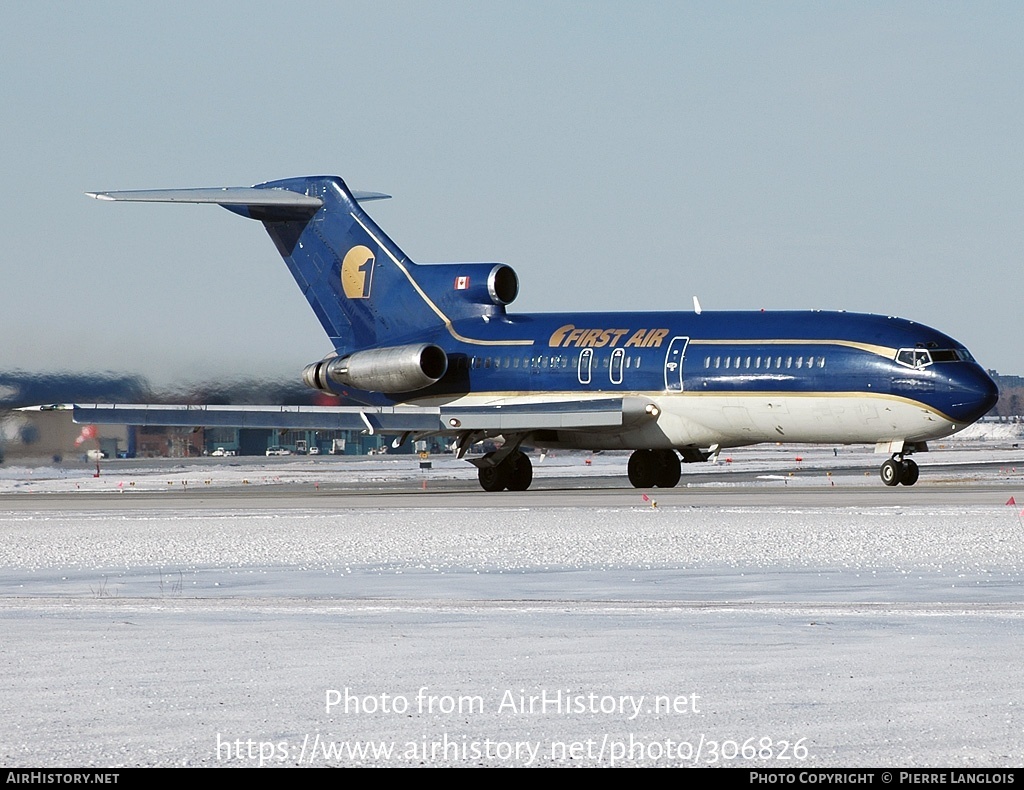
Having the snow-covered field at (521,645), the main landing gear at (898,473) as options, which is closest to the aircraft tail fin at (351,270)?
the main landing gear at (898,473)

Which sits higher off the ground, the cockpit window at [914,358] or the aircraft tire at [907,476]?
the cockpit window at [914,358]

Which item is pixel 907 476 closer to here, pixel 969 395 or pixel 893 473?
pixel 893 473

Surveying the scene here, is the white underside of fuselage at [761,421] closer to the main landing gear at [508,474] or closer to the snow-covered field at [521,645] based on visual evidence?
the main landing gear at [508,474]

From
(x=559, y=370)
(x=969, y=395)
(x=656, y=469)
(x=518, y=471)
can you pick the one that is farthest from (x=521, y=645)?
(x=518, y=471)

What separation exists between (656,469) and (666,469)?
0.27 m

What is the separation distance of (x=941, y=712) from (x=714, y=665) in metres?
2.01

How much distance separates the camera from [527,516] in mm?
26516

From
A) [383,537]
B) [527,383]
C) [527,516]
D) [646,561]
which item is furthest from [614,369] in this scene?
[646,561]

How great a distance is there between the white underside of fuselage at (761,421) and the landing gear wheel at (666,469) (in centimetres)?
159

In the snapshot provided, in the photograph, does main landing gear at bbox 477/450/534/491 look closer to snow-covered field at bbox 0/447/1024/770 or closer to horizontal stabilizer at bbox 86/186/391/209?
horizontal stabilizer at bbox 86/186/391/209

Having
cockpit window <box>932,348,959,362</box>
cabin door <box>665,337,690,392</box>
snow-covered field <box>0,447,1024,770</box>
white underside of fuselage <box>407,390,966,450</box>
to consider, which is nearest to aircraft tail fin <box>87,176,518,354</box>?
white underside of fuselage <box>407,390,966,450</box>

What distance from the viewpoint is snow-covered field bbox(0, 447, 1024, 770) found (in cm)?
764

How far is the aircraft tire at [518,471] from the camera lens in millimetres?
39875

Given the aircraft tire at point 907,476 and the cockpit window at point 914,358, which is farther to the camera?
the aircraft tire at point 907,476
